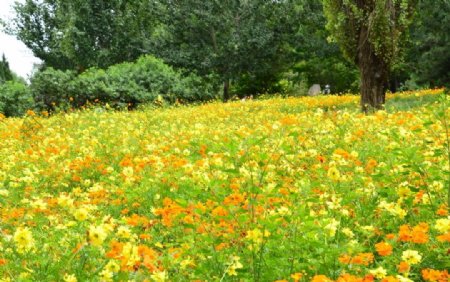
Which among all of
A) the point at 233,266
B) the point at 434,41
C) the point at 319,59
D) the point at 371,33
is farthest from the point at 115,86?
the point at 233,266

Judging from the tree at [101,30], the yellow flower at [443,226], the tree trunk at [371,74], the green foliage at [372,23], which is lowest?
the yellow flower at [443,226]

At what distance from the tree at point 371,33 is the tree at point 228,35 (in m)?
11.9

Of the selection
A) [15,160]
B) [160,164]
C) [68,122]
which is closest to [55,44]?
[68,122]

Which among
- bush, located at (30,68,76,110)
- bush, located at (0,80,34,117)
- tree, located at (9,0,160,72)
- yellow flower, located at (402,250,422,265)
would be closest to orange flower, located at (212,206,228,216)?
yellow flower, located at (402,250,422,265)

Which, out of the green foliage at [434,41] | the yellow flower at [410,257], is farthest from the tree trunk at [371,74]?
the yellow flower at [410,257]

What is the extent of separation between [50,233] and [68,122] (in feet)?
26.8

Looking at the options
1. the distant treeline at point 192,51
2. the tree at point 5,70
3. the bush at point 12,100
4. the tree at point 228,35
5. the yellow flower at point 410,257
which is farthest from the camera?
the tree at point 5,70

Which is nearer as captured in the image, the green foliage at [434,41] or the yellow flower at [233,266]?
the yellow flower at [233,266]

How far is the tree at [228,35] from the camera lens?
2581cm

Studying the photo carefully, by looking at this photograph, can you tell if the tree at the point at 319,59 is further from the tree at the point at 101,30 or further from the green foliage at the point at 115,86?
the tree at the point at 101,30

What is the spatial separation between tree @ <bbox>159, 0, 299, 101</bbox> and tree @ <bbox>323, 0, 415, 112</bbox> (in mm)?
11895

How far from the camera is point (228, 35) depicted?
26344 millimetres

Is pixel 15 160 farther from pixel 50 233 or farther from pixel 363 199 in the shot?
pixel 363 199

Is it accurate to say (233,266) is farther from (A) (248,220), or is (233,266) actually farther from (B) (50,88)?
(B) (50,88)
